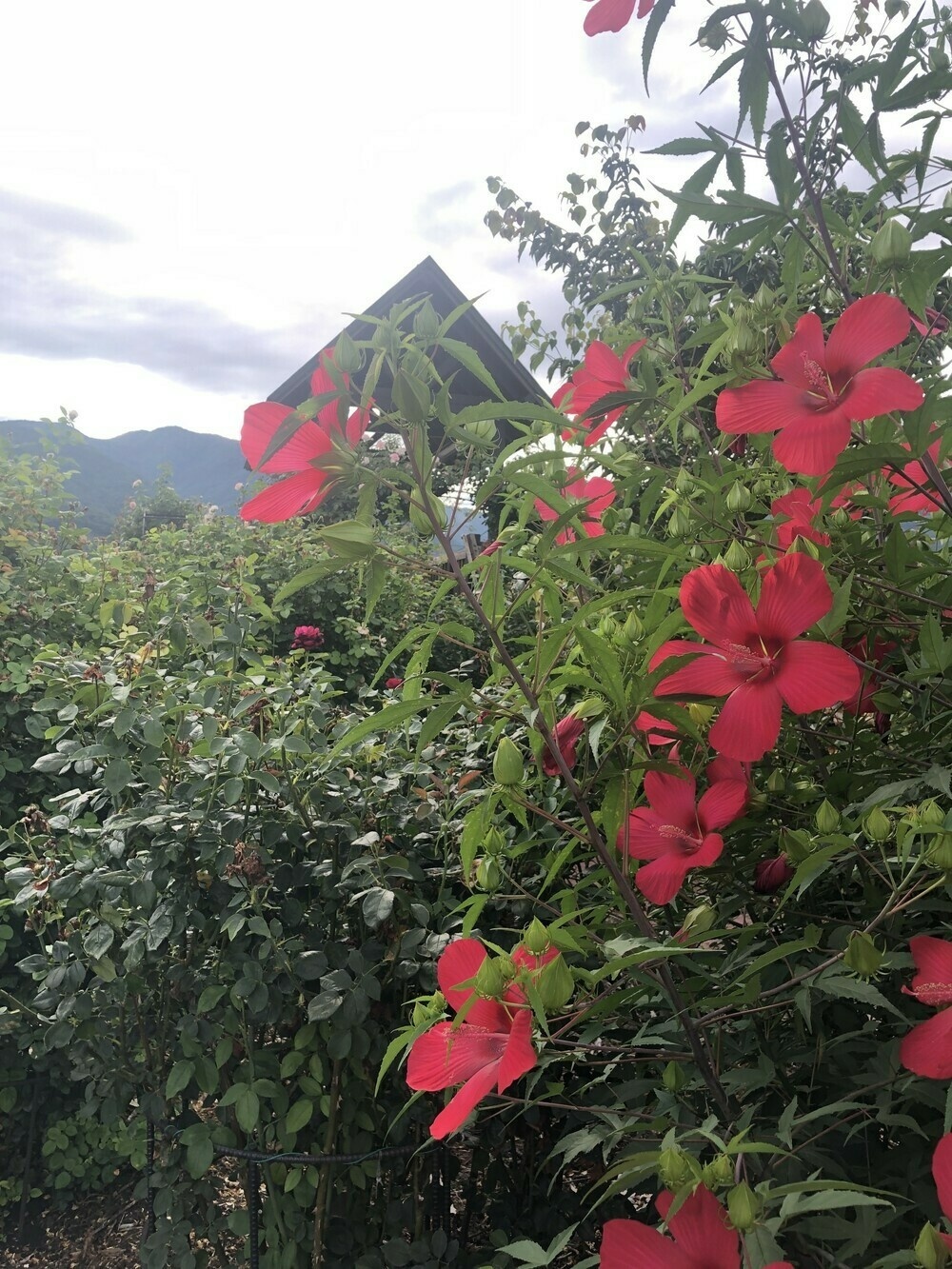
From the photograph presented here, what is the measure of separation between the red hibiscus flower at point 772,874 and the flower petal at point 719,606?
233 mm

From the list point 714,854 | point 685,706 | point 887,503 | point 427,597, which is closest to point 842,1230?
point 714,854

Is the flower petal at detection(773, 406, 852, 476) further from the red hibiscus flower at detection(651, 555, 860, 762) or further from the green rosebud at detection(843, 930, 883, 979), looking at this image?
the green rosebud at detection(843, 930, 883, 979)

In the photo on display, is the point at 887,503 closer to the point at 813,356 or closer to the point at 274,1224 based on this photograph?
the point at 813,356

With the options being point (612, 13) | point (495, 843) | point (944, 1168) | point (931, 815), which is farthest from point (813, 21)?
point (944, 1168)

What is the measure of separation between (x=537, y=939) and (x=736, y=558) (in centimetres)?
34

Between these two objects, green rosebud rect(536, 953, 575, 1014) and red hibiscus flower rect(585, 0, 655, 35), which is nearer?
green rosebud rect(536, 953, 575, 1014)

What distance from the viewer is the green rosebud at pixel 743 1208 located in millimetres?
542

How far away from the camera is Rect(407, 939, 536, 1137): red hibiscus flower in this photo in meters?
0.60

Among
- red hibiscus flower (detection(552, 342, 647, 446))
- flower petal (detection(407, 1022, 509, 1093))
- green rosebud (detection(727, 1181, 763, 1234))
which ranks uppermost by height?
red hibiscus flower (detection(552, 342, 647, 446))

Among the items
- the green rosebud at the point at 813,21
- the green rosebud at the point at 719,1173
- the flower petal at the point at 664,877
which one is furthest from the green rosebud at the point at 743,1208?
the green rosebud at the point at 813,21

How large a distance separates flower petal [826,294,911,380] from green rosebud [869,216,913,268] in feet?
0.11

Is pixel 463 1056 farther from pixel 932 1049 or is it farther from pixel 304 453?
pixel 304 453

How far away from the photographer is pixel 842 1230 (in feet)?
2.18

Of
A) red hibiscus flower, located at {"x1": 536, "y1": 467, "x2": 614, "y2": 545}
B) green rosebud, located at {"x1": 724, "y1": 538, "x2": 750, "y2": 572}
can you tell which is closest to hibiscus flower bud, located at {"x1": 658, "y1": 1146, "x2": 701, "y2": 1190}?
green rosebud, located at {"x1": 724, "y1": 538, "x2": 750, "y2": 572}
